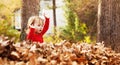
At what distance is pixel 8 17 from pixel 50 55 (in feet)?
44.7

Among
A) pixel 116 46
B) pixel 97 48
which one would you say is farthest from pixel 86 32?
pixel 97 48

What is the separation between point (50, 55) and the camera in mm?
3725

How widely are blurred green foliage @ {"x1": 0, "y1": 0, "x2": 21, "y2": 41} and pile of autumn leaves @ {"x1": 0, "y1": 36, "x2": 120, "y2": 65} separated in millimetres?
10890

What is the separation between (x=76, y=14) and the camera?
21.4 metres

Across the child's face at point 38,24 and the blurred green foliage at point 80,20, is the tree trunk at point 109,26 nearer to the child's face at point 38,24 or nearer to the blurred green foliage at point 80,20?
the child's face at point 38,24

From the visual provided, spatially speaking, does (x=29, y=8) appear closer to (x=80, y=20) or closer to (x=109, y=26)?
(x=109, y=26)

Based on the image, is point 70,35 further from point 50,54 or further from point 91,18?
point 50,54

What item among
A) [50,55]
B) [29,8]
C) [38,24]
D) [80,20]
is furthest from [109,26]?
[80,20]

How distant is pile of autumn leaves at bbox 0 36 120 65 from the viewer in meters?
3.10

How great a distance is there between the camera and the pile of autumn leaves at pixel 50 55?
10.2 ft

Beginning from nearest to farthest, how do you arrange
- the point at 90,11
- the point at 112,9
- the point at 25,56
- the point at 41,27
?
1. the point at 25,56
2. the point at 41,27
3. the point at 112,9
4. the point at 90,11

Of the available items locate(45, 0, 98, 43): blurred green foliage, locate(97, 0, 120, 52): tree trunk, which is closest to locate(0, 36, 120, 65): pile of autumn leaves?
locate(97, 0, 120, 52): tree trunk

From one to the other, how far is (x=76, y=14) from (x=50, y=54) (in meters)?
17.6

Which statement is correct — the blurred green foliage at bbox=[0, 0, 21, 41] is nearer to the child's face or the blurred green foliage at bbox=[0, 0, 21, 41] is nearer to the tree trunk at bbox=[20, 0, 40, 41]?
the tree trunk at bbox=[20, 0, 40, 41]
